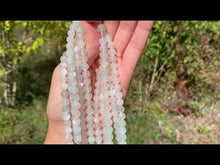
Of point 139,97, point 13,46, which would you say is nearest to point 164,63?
point 139,97

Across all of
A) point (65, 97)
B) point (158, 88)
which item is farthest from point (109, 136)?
point (158, 88)

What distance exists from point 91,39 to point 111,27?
0.14 metres

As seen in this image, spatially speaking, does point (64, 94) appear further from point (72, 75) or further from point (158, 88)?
point (158, 88)

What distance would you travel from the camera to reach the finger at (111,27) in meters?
1.28

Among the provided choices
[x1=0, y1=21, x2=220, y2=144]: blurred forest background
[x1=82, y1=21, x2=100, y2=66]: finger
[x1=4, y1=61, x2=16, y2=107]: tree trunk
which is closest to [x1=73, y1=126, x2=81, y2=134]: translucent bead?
[x1=82, y1=21, x2=100, y2=66]: finger

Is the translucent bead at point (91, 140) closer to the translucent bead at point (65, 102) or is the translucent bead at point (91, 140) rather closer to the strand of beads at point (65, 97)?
the strand of beads at point (65, 97)

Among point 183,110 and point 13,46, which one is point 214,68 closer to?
point 183,110

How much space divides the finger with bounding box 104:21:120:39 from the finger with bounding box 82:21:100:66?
0.25ft

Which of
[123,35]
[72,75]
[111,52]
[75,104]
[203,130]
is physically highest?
[123,35]

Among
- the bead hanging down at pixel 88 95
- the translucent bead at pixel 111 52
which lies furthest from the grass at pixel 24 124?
the translucent bead at pixel 111 52

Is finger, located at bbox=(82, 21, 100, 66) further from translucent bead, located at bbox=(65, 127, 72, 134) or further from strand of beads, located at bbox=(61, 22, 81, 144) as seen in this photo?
translucent bead, located at bbox=(65, 127, 72, 134)

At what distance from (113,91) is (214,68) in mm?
2309

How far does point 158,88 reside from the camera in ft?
11.4

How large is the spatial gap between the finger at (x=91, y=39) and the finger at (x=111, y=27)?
0.25 ft
